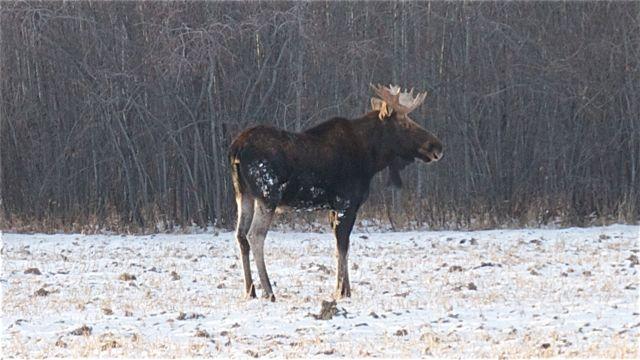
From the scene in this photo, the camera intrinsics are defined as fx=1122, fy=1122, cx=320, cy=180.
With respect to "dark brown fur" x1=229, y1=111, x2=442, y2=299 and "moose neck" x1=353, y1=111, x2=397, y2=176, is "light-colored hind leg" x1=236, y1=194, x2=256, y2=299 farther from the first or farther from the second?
"moose neck" x1=353, y1=111, x2=397, y2=176

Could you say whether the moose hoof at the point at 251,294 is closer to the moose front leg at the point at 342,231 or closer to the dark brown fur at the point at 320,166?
the dark brown fur at the point at 320,166

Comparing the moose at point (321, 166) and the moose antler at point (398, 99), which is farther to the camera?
the moose antler at point (398, 99)

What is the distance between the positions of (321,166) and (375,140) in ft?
2.50

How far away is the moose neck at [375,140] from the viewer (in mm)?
11820

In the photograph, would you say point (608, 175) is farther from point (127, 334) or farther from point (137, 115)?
point (127, 334)

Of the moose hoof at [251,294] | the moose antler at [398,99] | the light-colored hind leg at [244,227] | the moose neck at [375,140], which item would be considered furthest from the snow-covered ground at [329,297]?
the moose antler at [398,99]

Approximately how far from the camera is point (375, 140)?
11859mm

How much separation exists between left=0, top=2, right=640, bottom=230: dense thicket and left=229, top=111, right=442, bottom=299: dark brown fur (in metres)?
7.21

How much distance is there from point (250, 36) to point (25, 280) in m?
7.72

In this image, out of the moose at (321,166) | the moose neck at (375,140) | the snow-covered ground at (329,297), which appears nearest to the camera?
the snow-covered ground at (329,297)

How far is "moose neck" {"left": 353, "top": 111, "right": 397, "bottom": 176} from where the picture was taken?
11.8 metres

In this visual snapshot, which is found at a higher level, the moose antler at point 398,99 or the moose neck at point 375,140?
the moose antler at point 398,99

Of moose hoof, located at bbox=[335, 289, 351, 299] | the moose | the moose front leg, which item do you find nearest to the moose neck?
the moose

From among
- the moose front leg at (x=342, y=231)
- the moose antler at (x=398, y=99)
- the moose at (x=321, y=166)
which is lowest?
the moose front leg at (x=342, y=231)
